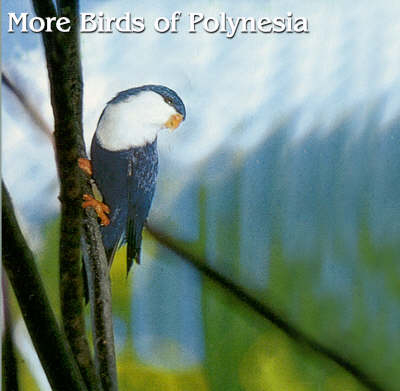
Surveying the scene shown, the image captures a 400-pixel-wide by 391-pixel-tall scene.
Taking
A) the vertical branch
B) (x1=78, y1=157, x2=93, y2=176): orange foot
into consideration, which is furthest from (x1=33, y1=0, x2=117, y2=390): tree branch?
the vertical branch

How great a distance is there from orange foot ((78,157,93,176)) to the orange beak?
20 centimetres

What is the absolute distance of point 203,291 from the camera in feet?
4.17

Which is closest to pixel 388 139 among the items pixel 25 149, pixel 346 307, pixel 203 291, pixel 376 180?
pixel 376 180

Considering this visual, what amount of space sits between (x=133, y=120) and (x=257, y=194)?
13.0 inches

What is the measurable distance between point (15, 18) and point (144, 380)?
0.88 meters

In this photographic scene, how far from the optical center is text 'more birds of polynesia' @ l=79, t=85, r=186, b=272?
127 centimetres

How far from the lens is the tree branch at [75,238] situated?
4.14 feet

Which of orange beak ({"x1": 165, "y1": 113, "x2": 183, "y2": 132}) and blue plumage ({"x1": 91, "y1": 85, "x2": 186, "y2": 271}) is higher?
orange beak ({"x1": 165, "y1": 113, "x2": 183, "y2": 132})

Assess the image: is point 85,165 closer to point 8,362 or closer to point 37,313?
point 37,313

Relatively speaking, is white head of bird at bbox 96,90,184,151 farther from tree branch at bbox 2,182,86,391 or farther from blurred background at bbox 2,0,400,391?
tree branch at bbox 2,182,86,391

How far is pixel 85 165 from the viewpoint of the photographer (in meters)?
1.27

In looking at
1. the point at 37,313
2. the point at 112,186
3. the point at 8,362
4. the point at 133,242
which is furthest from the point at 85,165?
the point at 8,362

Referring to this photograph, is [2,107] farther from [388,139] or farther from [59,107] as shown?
[388,139]

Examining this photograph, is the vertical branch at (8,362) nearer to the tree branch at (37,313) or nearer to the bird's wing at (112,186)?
the tree branch at (37,313)
